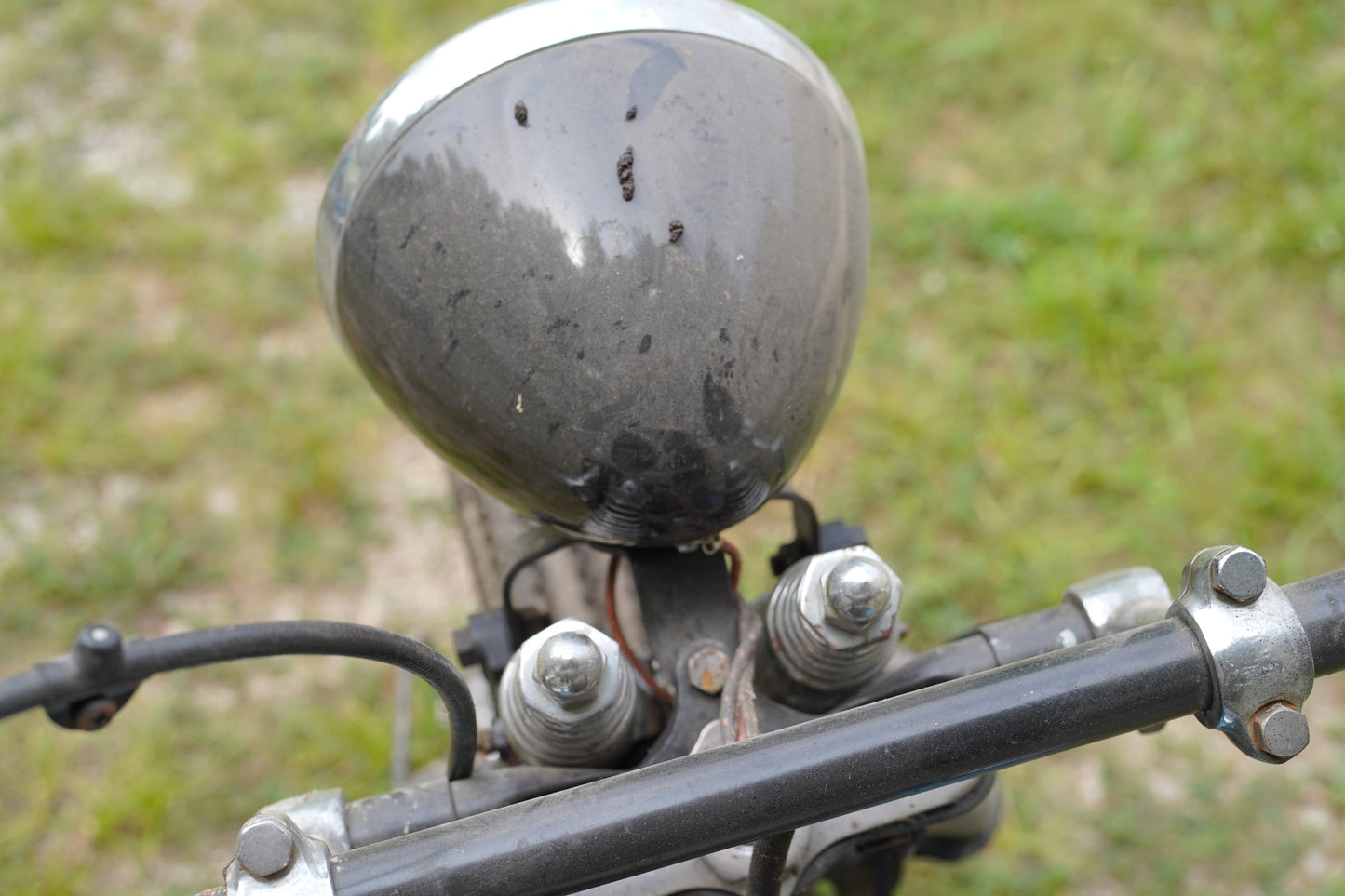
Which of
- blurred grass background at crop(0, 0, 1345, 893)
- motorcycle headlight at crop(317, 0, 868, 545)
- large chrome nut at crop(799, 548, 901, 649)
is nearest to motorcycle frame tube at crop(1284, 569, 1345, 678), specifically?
large chrome nut at crop(799, 548, 901, 649)

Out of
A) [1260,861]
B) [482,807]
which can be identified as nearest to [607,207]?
[482,807]

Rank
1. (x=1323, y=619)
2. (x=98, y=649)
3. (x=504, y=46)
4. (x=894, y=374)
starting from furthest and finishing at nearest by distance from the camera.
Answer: (x=894, y=374)
(x=504, y=46)
(x=1323, y=619)
(x=98, y=649)

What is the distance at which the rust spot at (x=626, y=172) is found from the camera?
81cm

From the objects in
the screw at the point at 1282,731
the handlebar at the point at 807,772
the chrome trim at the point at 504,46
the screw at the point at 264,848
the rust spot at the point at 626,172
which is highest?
the chrome trim at the point at 504,46

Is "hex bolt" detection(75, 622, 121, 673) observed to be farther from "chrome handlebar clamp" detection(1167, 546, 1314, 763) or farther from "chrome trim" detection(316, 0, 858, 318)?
"chrome handlebar clamp" detection(1167, 546, 1314, 763)

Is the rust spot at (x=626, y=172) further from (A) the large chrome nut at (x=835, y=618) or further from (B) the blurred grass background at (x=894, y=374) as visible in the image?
(B) the blurred grass background at (x=894, y=374)

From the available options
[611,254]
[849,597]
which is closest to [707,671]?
[849,597]

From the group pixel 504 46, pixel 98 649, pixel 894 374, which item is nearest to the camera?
pixel 98 649

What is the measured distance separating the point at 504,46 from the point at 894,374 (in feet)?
5.46

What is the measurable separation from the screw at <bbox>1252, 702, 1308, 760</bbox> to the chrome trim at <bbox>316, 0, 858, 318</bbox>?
0.55 m

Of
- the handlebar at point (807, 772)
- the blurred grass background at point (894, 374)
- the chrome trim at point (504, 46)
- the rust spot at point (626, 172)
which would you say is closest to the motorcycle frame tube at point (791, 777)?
the handlebar at point (807, 772)

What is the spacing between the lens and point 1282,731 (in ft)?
2.29

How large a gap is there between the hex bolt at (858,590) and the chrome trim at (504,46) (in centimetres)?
39

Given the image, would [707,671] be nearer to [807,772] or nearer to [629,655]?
[629,655]
